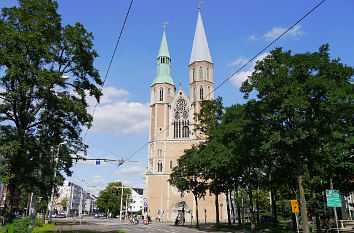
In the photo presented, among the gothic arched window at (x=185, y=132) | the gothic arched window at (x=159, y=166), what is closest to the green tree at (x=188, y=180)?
the gothic arched window at (x=159, y=166)

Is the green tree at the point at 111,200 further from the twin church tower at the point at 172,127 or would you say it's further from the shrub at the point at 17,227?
the shrub at the point at 17,227

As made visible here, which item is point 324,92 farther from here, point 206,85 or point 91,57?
point 206,85

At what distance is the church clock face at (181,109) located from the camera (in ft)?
219

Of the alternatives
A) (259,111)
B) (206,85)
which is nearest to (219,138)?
(259,111)

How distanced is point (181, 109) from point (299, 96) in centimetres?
5235

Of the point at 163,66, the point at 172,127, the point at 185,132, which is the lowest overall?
the point at 185,132

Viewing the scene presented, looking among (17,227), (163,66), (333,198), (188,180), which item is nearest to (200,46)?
(163,66)

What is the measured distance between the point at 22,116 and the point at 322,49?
18.5 m

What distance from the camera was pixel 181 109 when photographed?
67.8m

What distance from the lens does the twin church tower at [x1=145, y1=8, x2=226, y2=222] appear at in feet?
197

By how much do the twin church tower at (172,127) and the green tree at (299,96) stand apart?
3953cm

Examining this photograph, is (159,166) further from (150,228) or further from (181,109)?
(150,228)

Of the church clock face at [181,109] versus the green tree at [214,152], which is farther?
the church clock face at [181,109]

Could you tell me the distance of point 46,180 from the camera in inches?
678
